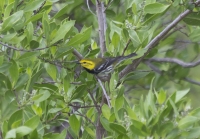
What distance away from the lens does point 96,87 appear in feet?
10.3

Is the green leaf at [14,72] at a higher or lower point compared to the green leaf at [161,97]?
higher

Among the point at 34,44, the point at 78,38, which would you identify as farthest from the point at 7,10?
the point at 78,38

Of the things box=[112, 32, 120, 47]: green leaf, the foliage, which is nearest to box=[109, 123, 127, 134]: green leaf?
the foliage

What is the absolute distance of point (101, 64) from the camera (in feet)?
11.0

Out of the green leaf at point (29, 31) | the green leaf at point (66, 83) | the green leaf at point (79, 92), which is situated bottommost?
the green leaf at point (79, 92)

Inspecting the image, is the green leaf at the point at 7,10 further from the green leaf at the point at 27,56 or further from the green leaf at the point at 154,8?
the green leaf at the point at 154,8

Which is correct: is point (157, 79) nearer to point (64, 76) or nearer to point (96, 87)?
point (96, 87)

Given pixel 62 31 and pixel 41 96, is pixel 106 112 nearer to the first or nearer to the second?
pixel 41 96

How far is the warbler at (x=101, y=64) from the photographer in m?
2.98

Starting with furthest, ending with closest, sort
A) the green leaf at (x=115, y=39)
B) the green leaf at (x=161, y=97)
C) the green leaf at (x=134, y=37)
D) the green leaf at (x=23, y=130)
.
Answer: the green leaf at (x=115, y=39) < the green leaf at (x=134, y=37) < the green leaf at (x=161, y=97) < the green leaf at (x=23, y=130)

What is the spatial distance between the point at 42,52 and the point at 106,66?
0.49 meters

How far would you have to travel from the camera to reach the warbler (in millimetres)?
2979

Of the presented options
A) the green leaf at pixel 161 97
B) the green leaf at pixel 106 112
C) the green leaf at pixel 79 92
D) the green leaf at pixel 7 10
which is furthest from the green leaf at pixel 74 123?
the green leaf at pixel 7 10

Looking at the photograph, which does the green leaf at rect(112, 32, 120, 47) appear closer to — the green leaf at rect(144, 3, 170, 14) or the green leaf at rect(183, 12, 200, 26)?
the green leaf at rect(144, 3, 170, 14)
